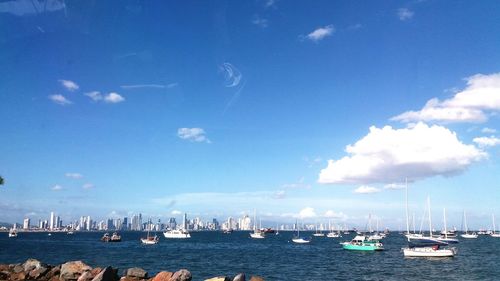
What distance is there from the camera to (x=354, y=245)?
371 ft

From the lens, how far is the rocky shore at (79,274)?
36500 millimetres

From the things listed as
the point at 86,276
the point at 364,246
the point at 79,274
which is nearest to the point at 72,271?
the point at 79,274

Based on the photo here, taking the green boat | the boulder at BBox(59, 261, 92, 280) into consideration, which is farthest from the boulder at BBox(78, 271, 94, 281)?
the green boat

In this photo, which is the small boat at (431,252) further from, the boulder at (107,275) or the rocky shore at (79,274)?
the boulder at (107,275)

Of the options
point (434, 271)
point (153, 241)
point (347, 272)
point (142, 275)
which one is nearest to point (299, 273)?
point (347, 272)

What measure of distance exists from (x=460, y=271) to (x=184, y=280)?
49581mm

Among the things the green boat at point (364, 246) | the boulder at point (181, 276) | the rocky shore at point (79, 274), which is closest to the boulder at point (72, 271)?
the rocky shore at point (79, 274)

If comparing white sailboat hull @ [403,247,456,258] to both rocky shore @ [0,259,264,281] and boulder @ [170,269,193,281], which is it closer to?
rocky shore @ [0,259,264,281]

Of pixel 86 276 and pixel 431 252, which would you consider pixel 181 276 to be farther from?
pixel 431 252

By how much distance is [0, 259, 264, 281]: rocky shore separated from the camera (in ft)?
120

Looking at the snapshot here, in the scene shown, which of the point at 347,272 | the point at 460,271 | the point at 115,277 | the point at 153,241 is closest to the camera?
the point at 115,277

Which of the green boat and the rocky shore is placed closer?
the rocky shore

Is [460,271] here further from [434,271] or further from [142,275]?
[142,275]

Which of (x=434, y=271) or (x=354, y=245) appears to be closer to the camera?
(x=434, y=271)
